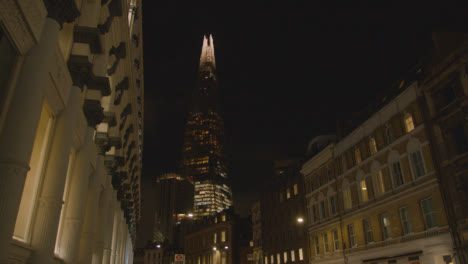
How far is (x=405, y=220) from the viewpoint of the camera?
31.8m

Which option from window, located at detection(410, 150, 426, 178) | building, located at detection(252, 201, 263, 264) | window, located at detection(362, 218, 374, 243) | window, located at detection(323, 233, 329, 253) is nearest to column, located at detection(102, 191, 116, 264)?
window, located at detection(362, 218, 374, 243)

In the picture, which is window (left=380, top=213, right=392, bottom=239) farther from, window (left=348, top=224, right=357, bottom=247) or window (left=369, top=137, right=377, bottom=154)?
window (left=369, top=137, right=377, bottom=154)

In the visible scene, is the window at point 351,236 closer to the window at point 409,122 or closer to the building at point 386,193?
the building at point 386,193

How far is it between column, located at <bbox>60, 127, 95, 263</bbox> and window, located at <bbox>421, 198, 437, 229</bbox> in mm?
25450

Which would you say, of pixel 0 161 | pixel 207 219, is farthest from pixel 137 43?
pixel 207 219

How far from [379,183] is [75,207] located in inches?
1128

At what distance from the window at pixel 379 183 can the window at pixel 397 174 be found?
1889mm

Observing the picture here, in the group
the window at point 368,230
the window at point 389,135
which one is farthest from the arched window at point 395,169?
the window at point 368,230

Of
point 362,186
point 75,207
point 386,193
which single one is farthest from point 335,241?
point 75,207

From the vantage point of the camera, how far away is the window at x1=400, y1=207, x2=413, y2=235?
31295mm

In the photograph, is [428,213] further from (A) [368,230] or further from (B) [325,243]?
(B) [325,243]

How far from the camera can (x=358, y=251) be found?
37562mm

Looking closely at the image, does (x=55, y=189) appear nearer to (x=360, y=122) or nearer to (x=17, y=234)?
(x=17, y=234)

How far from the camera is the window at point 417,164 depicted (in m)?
30.2
